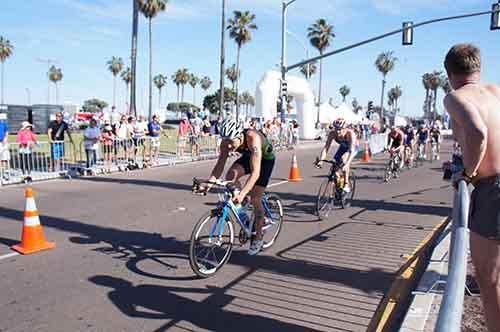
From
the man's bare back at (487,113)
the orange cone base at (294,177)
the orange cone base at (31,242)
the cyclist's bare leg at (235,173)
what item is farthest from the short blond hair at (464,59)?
the orange cone base at (294,177)

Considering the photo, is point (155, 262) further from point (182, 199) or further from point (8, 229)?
point (182, 199)

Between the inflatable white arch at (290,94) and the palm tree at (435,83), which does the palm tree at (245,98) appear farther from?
the inflatable white arch at (290,94)

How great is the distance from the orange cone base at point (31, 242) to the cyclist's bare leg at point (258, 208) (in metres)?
2.99

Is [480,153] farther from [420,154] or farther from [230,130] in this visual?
[420,154]

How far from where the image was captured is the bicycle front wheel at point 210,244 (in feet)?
16.5

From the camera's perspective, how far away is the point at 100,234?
691 cm

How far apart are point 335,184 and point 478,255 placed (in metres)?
6.03

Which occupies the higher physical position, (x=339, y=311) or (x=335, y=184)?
(x=335, y=184)

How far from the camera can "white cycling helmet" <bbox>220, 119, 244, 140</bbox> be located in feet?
16.7

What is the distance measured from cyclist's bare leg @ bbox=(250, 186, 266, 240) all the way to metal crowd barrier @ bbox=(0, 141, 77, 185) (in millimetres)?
9303

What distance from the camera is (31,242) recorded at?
237 inches

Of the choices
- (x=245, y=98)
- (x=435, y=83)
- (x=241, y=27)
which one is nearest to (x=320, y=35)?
(x=241, y=27)

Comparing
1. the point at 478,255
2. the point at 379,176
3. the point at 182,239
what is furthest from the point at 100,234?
the point at 379,176

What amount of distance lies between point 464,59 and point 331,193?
6.14m
